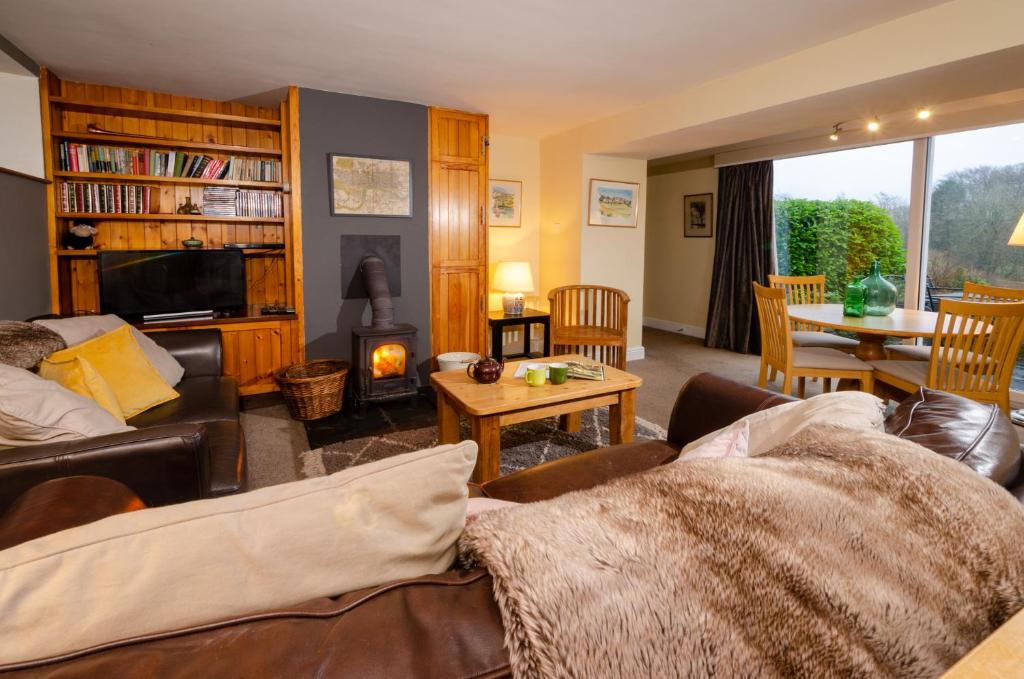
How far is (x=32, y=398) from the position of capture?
1659mm

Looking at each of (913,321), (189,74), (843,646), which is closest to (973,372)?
(913,321)

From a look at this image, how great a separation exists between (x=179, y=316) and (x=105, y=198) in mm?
972

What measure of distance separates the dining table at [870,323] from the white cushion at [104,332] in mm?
3770

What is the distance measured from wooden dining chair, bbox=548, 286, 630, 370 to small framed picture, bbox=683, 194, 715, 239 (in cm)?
255

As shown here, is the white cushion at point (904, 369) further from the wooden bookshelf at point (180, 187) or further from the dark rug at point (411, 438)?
the wooden bookshelf at point (180, 187)

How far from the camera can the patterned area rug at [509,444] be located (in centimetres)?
299

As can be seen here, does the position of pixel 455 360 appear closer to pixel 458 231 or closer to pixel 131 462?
pixel 458 231

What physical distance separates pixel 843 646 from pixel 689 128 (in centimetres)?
410

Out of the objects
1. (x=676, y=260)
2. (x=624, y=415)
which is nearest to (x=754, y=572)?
(x=624, y=415)

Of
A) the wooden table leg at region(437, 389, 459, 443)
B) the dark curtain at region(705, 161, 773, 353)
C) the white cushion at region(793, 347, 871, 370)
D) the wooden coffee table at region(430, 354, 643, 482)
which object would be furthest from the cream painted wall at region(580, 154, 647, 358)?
the wooden table leg at region(437, 389, 459, 443)

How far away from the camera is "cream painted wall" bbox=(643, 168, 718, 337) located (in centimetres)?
696

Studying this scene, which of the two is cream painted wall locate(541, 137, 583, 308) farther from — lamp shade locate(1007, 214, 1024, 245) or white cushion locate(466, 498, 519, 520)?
white cushion locate(466, 498, 519, 520)

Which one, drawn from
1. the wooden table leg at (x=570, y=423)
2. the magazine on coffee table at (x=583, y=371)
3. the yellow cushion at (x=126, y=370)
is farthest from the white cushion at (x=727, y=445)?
the yellow cushion at (x=126, y=370)

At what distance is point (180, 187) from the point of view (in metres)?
4.24
